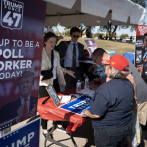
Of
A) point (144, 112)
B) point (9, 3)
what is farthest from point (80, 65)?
point (9, 3)

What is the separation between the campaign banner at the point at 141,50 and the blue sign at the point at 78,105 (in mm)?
2434

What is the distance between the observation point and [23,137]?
46.4 inches

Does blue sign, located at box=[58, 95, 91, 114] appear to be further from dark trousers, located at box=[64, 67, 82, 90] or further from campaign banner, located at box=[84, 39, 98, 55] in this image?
campaign banner, located at box=[84, 39, 98, 55]

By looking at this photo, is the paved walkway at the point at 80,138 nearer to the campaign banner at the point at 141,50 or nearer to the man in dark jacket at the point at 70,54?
the man in dark jacket at the point at 70,54

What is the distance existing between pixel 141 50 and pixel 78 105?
2.95 metres

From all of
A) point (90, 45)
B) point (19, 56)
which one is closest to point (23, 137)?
point (19, 56)

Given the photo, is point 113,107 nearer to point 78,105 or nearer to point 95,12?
point 78,105

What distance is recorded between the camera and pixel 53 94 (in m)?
2.26

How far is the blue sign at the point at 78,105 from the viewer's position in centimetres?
215

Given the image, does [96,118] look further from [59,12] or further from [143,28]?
[59,12]

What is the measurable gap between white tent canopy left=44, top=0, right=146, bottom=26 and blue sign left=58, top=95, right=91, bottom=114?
1.21 m

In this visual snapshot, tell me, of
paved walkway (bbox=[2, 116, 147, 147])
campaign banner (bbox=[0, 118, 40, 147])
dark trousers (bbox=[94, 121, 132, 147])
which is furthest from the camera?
paved walkway (bbox=[2, 116, 147, 147])

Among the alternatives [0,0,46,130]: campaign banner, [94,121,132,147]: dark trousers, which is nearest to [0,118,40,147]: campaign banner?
[0,0,46,130]: campaign banner

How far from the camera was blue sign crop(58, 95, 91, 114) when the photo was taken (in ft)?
7.07
